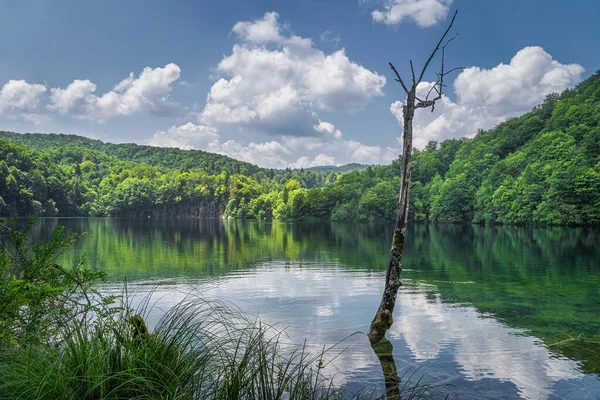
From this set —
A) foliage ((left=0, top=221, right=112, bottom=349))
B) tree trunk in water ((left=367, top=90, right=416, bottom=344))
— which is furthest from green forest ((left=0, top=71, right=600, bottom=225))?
foliage ((left=0, top=221, right=112, bottom=349))

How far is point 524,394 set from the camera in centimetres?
769

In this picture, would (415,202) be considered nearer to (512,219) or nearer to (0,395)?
(512,219)

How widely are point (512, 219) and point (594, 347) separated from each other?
239 ft

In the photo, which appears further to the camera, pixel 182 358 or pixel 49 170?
pixel 49 170

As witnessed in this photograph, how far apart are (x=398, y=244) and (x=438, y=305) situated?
600 centimetres

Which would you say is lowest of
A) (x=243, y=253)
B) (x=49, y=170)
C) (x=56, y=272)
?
(x=243, y=253)

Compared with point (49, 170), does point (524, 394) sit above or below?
below

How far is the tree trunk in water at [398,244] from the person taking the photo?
10117 mm

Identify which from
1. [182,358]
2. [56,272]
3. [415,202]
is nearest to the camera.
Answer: [182,358]

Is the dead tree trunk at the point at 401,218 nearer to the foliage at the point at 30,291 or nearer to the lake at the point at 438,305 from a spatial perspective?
the lake at the point at 438,305

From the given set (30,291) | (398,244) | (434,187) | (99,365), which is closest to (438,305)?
(398,244)

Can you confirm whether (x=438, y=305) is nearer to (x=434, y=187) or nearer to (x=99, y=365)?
(x=99, y=365)

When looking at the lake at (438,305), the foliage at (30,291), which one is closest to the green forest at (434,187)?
the lake at (438,305)

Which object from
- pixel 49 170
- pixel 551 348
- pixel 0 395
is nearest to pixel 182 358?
pixel 0 395
